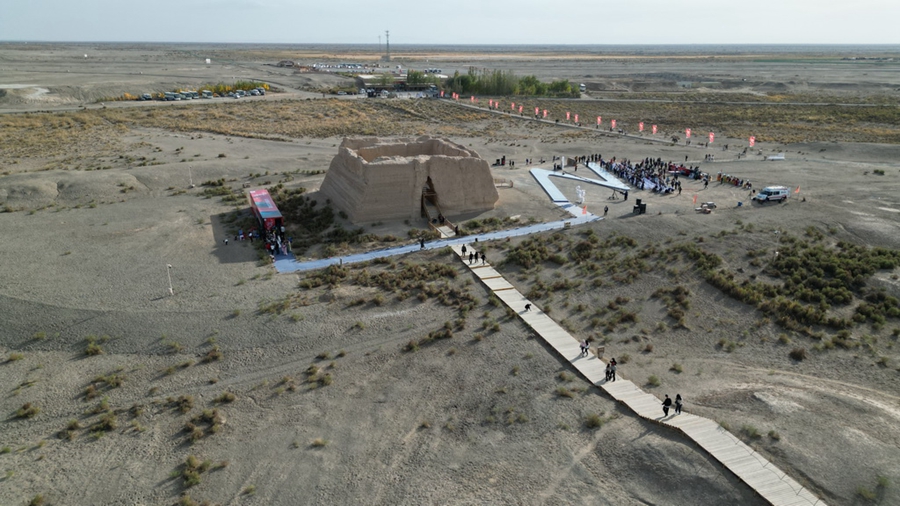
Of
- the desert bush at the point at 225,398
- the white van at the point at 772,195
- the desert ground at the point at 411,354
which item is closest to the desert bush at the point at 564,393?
the desert ground at the point at 411,354

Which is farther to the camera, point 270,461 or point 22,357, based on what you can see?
point 22,357

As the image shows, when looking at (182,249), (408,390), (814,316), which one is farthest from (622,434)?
(182,249)

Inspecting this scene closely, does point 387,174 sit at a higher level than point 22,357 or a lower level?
higher

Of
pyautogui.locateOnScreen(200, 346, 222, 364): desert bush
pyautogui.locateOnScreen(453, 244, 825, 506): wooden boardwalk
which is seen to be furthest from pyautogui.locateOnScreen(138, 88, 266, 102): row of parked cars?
pyautogui.locateOnScreen(453, 244, 825, 506): wooden boardwalk

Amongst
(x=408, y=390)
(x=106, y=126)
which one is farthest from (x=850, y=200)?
(x=106, y=126)

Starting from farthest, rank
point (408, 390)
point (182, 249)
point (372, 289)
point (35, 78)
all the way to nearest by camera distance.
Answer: point (35, 78)
point (182, 249)
point (372, 289)
point (408, 390)

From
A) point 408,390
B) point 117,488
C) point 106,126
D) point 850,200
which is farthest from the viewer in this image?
point 106,126

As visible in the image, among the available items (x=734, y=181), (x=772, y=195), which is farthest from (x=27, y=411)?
(x=734, y=181)

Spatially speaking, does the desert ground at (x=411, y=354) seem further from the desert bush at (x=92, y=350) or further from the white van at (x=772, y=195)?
the white van at (x=772, y=195)

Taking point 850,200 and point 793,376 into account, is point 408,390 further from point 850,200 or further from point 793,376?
point 850,200
